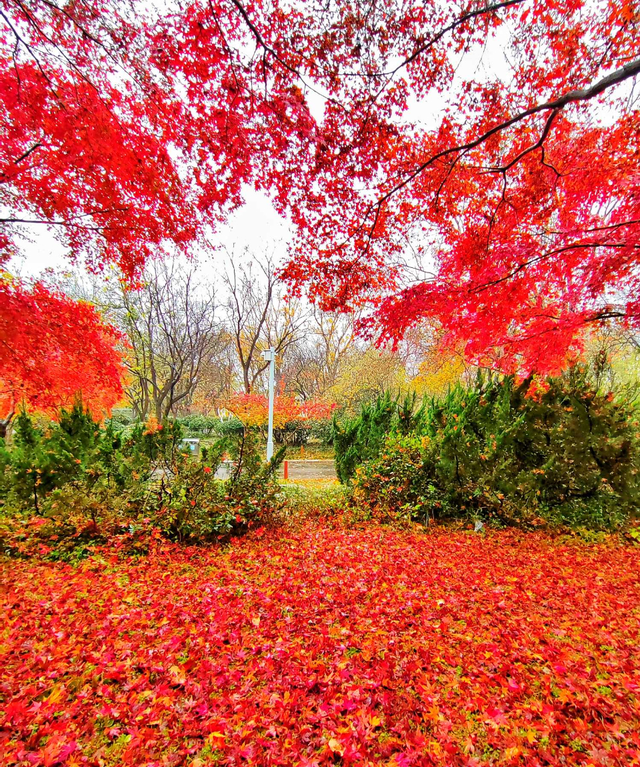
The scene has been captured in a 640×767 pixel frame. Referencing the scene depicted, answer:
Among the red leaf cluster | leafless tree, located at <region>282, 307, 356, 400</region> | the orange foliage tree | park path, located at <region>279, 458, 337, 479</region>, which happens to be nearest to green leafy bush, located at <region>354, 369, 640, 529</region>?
the red leaf cluster

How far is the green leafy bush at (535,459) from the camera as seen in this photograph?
5102 millimetres

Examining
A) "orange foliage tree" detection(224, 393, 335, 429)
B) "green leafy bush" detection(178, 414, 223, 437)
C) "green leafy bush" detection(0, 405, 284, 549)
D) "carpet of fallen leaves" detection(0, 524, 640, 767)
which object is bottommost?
"carpet of fallen leaves" detection(0, 524, 640, 767)

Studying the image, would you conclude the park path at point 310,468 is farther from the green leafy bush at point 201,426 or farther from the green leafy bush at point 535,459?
the green leafy bush at point 535,459

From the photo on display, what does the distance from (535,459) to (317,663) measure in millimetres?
4580

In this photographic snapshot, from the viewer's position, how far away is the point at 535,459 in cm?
529

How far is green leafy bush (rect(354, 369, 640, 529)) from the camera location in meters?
5.10

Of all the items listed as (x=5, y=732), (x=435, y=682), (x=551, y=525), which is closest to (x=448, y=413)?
(x=551, y=525)

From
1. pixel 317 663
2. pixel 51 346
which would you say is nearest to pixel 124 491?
pixel 51 346

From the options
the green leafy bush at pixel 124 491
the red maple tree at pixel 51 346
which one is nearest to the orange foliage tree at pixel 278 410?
the red maple tree at pixel 51 346

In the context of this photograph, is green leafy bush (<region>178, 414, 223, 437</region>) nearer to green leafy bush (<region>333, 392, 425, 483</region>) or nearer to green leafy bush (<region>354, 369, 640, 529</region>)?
green leafy bush (<region>333, 392, 425, 483</region>)

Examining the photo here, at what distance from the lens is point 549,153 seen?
4758 mm

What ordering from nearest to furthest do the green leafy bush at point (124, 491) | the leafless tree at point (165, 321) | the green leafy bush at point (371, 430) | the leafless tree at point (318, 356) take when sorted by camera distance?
the green leafy bush at point (124, 491) < the green leafy bush at point (371, 430) < the leafless tree at point (165, 321) < the leafless tree at point (318, 356)

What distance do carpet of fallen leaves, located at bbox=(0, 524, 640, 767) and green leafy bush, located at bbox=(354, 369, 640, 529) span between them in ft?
4.41

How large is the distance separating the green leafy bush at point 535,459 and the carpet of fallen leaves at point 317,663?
4.41ft
